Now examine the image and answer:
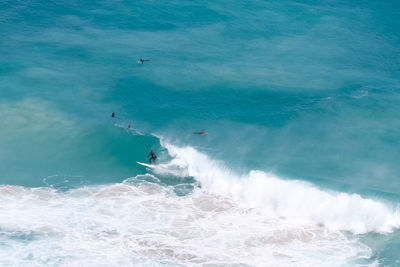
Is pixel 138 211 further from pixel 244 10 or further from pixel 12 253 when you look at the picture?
pixel 244 10

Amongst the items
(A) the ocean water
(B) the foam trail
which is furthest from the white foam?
(B) the foam trail

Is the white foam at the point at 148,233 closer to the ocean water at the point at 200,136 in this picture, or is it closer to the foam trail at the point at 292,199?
the ocean water at the point at 200,136

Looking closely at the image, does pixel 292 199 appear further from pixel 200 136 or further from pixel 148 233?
pixel 148 233

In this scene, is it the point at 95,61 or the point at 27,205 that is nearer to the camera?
the point at 27,205

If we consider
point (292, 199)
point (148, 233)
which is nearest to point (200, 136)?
point (292, 199)

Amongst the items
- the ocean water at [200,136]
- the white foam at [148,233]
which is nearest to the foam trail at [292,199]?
the ocean water at [200,136]

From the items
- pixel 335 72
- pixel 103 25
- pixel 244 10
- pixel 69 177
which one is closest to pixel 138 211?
pixel 69 177
